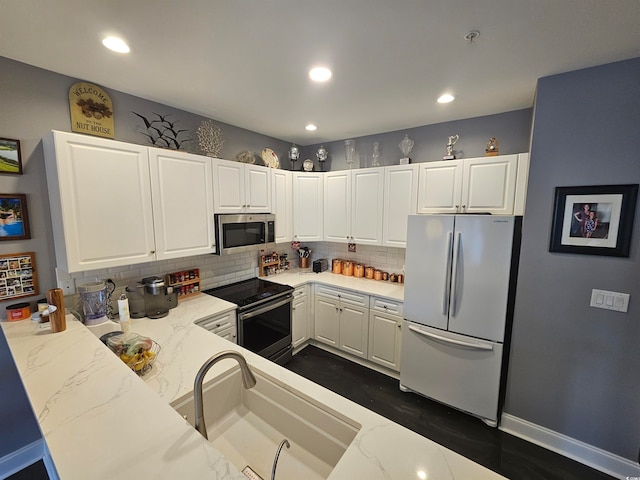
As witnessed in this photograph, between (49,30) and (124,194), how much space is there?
903 millimetres

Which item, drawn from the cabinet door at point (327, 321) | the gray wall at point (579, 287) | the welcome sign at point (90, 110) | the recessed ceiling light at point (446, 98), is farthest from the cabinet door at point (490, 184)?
the welcome sign at point (90, 110)

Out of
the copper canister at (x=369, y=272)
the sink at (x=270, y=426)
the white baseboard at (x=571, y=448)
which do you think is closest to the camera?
the sink at (x=270, y=426)

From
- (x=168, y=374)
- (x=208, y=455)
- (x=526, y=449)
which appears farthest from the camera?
(x=526, y=449)

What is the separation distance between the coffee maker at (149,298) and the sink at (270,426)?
110 centimetres

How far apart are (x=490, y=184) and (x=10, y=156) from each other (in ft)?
11.6

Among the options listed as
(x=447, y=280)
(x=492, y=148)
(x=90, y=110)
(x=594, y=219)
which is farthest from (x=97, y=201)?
(x=594, y=219)

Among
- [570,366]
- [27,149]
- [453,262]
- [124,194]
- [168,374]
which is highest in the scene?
[27,149]

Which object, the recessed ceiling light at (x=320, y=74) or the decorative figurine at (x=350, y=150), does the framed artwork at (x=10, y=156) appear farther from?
the decorative figurine at (x=350, y=150)

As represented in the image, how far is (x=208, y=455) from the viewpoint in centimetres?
75

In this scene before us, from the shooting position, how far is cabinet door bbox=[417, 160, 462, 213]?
96.7 inches

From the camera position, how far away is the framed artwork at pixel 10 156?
5.32ft

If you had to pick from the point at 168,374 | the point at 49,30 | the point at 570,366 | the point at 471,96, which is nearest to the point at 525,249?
the point at 570,366

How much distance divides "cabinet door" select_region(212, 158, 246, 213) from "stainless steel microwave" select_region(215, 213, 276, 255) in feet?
0.35

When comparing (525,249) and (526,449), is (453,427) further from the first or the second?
(525,249)
